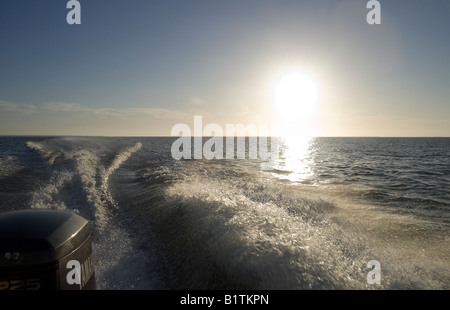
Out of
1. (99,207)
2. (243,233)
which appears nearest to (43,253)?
(243,233)

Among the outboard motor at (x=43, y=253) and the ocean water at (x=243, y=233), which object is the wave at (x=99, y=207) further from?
the outboard motor at (x=43, y=253)

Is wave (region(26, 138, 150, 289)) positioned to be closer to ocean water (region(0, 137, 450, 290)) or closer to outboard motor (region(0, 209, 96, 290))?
ocean water (region(0, 137, 450, 290))

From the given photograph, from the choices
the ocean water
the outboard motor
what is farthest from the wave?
the outboard motor

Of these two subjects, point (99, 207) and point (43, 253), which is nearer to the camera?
point (43, 253)

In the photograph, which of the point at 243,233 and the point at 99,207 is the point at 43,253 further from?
the point at 99,207

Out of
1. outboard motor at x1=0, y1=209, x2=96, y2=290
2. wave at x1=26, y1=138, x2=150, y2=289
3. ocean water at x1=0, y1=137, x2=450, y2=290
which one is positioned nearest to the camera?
outboard motor at x1=0, y1=209, x2=96, y2=290

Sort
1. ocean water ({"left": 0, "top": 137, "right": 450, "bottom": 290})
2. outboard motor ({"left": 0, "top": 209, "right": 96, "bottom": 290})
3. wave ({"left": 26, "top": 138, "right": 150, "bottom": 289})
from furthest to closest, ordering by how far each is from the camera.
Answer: wave ({"left": 26, "top": 138, "right": 150, "bottom": 289}), ocean water ({"left": 0, "top": 137, "right": 450, "bottom": 290}), outboard motor ({"left": 0, "top": 209, "right": 96, "bottom": 290})

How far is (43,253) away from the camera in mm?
2668

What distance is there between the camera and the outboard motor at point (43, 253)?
2.55 meters

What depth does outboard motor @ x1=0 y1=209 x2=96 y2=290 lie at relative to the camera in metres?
2.55

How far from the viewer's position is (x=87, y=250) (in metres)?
3.29

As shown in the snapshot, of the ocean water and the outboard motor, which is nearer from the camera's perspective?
the outboard motor
